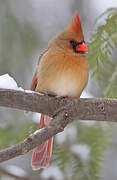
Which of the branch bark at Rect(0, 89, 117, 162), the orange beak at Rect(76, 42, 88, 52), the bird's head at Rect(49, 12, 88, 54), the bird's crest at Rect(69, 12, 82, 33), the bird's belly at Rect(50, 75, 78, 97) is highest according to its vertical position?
the bird's crest at Rect(69, 12, 82, 33)

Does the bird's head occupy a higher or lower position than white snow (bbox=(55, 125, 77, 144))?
higher

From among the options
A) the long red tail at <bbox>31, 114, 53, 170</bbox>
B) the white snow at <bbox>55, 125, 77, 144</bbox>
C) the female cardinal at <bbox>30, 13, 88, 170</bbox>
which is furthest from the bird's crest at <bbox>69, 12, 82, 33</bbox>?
the white snow at <bbox>55, 125, 77, 144</bbox>

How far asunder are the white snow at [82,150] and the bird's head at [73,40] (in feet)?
2.41

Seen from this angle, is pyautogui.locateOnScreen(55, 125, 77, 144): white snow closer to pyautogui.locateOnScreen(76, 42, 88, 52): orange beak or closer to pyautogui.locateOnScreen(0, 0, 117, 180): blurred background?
pyautogui.locateOnScreen(0, 0, 117, 180): blurred background

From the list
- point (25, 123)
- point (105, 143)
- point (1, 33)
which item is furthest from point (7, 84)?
point (1, 33)

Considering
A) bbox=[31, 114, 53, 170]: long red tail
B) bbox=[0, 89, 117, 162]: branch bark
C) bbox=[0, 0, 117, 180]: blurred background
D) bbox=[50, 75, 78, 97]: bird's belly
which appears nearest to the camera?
bbox=[0, 89, 117, 162]: branch bark

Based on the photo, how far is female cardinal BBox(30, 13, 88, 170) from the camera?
8.65 ft

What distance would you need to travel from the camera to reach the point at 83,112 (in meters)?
2.14

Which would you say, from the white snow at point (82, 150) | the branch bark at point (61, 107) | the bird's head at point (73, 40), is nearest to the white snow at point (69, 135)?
the white snow at point (82, 150)

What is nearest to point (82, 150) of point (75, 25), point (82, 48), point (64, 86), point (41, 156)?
point (41, 156)

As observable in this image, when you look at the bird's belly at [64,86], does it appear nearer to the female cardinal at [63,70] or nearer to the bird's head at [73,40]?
the female cardinal at [63,70]

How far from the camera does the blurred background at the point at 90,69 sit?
2506 mm

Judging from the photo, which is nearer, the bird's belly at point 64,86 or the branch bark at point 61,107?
the branch bark at point 61,107

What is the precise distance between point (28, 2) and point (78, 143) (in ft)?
9.30
